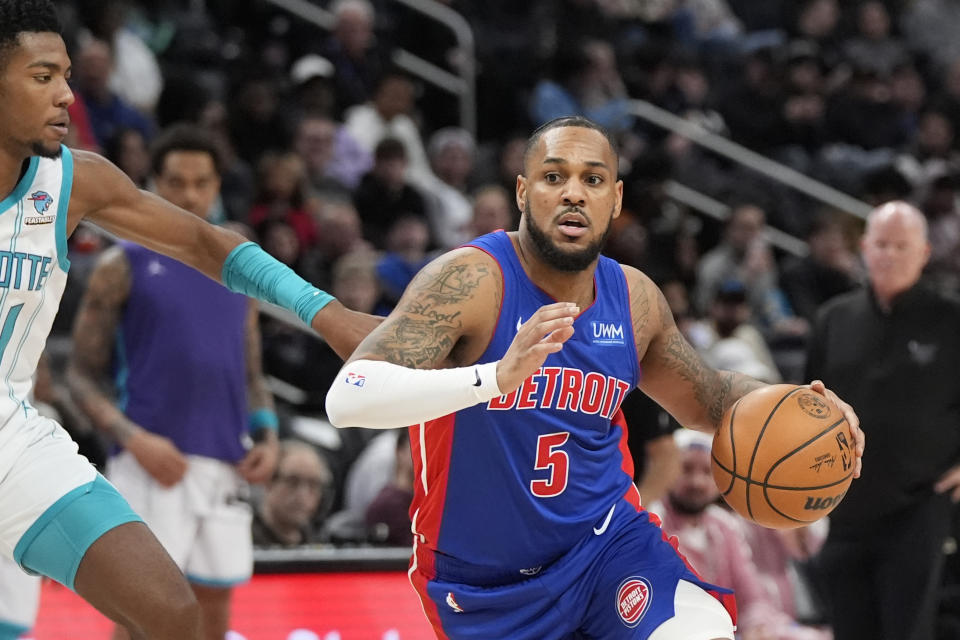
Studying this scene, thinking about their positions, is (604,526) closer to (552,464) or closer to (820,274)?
(552,464)

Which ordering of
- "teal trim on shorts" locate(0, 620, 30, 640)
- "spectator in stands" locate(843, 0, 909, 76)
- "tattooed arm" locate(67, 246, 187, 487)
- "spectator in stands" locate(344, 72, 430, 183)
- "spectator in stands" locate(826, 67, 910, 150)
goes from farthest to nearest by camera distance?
"spectator in stands" locate(843, 0, 909, 76) < "spectator in stands" locate(826, 67, 910, 150) < "spectator in stands" locate(344, 72, 430, 183) < "tattooed arm" locate(67, 246, 187, 487) < "teal trim on shorts" locate(0, 620, 30, 640)

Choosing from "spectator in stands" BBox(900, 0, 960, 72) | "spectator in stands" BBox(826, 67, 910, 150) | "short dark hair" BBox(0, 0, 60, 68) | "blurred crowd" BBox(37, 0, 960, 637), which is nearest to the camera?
"short dark hair" BBox(0, 0, 60, 68)

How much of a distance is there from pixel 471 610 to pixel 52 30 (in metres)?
1.92

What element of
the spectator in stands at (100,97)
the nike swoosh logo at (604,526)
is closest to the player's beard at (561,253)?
the nike swoosh logo at (604,526)

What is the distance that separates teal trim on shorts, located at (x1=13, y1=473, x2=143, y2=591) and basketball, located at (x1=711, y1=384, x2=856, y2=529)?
1684mm

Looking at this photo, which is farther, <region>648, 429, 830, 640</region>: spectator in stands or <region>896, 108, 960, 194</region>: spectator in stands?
<region>896, 108, 960, 194</region>: spectator in stands

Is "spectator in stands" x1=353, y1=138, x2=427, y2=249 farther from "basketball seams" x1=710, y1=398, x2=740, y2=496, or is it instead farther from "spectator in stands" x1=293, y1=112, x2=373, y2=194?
"basketball seams" x1=710, y1=398, x2=740, y2=496

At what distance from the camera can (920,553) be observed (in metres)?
5.63

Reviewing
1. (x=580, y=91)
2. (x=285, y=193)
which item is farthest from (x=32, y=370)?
(x=580, y=91)

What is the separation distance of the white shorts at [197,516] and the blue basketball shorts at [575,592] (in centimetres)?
168

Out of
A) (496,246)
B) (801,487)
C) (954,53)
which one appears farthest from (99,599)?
Result: (954,53)

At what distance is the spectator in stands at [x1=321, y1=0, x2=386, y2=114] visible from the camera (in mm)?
10859

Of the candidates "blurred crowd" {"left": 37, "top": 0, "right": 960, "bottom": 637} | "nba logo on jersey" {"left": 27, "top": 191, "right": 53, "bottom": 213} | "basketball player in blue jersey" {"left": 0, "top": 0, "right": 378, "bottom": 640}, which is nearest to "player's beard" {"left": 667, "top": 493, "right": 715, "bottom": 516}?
"blurred crowd" {"left": 37, "top": 0, "right": 960, "bottom": 637}

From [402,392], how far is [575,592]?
845 millimetres
